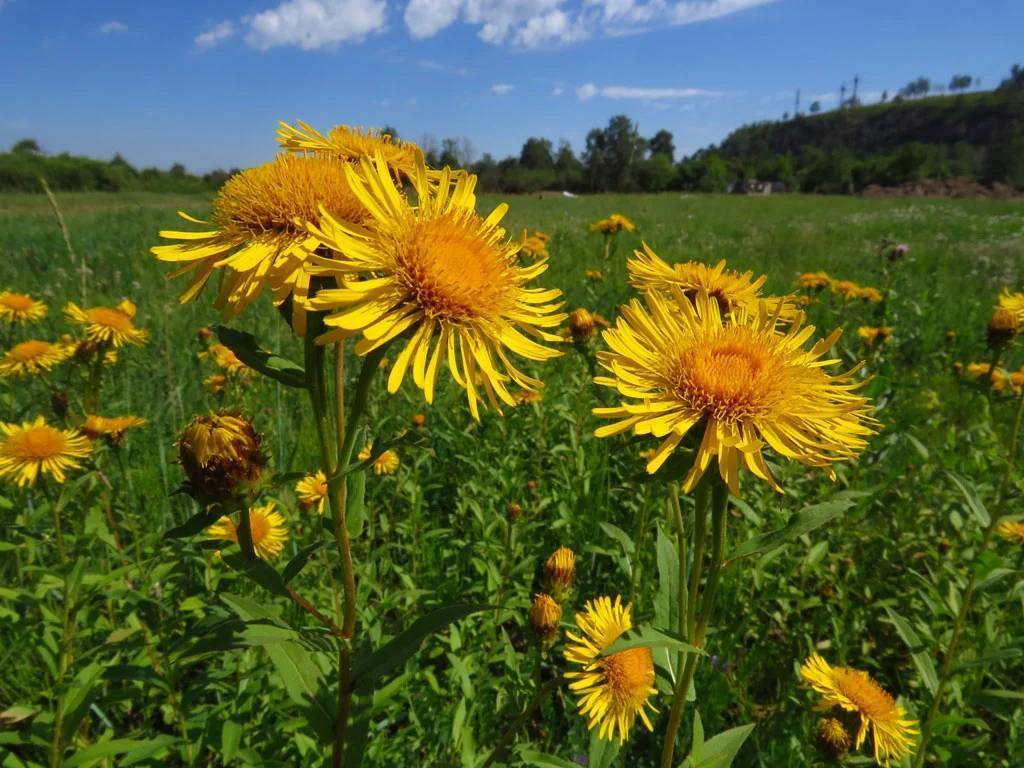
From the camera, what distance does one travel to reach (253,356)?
1.02 m

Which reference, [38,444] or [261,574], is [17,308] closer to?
[38,444]

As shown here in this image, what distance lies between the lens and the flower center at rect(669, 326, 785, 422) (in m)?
1.10

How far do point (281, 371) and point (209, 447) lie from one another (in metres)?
0.25

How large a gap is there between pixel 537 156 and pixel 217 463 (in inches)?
2140

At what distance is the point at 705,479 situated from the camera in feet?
3.53

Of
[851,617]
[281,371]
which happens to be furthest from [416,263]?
[851,617]

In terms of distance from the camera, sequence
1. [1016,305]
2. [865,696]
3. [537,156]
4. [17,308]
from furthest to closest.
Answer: [537,156], [17,308], [1016,305], [865,696]

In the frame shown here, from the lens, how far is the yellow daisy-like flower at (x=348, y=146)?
1255mm

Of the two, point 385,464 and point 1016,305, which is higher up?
point 1016,305

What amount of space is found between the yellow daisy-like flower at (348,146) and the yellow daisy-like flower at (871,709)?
184 centimetres

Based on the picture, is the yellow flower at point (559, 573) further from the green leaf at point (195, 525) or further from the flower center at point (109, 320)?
the flower center at point (109, 320)

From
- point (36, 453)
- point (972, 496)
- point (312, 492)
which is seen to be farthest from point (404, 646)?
point (972, 496)

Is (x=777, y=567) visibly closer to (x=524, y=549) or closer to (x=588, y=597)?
(x=588, y=597)

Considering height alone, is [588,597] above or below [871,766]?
above
